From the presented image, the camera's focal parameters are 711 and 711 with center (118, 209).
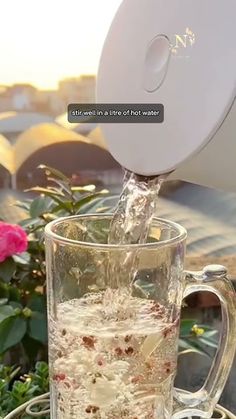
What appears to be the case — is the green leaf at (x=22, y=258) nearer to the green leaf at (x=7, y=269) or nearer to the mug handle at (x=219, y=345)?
the green leaf at (x=7, y=269)

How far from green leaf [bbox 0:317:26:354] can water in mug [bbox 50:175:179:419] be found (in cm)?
21

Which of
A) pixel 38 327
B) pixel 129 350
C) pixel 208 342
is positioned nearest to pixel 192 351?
pixel 208 342

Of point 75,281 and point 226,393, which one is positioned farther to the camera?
point 226,393

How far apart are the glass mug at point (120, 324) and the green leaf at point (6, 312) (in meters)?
0.20

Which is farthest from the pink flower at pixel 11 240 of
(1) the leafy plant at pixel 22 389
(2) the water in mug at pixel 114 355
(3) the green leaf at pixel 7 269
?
(2) the water in mug at pixel 114 355

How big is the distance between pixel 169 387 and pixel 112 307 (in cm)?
8

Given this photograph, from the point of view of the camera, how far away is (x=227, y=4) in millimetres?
467

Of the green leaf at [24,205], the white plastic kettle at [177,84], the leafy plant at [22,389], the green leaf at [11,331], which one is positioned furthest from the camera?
the green leaf at [24,205]

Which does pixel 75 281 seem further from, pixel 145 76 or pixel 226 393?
pixel 226 393

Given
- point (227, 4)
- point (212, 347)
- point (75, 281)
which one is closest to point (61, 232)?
point (75, 281)

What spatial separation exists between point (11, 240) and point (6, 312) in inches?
3.1

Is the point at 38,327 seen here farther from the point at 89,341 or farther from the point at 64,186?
the point at 89,341

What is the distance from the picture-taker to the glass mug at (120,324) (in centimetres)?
49

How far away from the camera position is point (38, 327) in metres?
0.75
